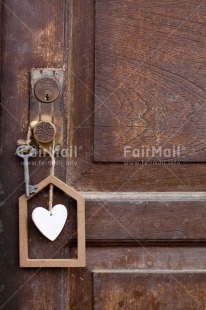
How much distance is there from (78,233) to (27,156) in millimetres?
158

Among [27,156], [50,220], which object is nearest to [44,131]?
[27,156]

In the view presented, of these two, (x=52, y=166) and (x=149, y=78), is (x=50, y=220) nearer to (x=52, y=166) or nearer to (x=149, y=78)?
(x=52, y=166)

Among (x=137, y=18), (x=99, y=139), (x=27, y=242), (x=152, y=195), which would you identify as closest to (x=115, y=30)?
(x=137, y=18)

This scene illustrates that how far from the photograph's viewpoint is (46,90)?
2.81ft

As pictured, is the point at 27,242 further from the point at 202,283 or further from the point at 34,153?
the point at 202,283

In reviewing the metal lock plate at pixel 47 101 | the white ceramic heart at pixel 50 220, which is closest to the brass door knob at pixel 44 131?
the metal lock plate at pixel 47 101

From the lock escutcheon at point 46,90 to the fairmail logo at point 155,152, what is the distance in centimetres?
16

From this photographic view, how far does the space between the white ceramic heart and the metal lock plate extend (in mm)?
115

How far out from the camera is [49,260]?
2.74 ft

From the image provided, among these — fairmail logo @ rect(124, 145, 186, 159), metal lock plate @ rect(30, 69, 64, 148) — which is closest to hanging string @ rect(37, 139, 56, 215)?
metal lock plate @ rect(30, 69, 64, 148)

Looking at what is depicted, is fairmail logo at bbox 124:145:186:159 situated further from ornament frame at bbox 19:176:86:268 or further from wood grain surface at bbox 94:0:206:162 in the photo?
ornament frame at bbox 19:176:86:268

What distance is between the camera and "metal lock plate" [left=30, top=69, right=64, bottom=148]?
854 mm

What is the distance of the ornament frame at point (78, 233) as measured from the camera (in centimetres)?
82

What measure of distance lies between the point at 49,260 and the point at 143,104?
0.32m
